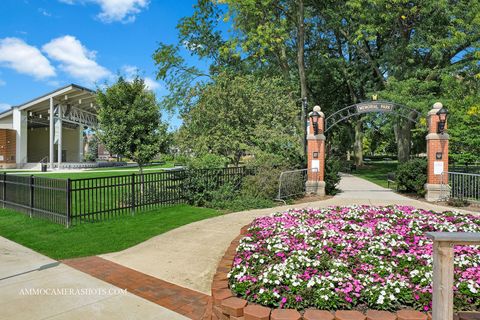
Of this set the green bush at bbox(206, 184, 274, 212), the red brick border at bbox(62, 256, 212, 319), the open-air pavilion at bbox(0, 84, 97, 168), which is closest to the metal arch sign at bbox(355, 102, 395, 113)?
the green bush at bbox(206, 184, 274, 212)

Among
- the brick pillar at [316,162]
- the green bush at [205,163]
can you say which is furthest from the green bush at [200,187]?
the brick pillar at [316,162]

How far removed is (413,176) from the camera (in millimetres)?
14273

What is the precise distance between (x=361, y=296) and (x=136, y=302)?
2586 mm

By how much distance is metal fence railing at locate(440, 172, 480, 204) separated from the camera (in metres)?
12.2

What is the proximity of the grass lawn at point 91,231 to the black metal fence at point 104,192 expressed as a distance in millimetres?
335

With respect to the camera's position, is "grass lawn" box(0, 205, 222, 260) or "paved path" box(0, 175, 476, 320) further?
"grass lawn" box(0, 205, 222, 260)

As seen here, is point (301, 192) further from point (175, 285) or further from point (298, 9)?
point (298, 9)

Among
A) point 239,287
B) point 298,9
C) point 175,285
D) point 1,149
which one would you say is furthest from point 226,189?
point 1,149

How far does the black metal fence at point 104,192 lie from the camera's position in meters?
8.33

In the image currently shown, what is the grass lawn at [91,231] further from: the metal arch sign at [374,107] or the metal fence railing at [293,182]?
the metal arch sign at [374,107]

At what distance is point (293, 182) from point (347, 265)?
9.36 meters

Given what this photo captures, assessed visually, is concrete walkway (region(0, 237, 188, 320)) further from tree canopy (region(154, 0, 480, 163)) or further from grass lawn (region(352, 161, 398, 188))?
grass lawn (region(352, 161, 398, 188))

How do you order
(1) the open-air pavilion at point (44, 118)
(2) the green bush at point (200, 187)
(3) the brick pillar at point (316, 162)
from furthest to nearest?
1. (1) the open-air pavilion at point (44, 118)
2. (3) the brick pillar at point (316, 162)
3. (2) the green bush at point (200, 187)

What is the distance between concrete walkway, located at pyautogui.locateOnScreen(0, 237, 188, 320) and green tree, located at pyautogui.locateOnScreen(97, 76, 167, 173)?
24.0 ft
